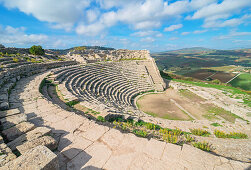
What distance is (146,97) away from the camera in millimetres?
19031

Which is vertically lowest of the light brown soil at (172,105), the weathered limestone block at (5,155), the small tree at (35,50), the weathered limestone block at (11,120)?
the light brown soil at (172,105)

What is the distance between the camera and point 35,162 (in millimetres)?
2576

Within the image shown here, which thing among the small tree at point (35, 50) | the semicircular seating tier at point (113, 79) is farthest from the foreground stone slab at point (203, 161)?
the small tree at point (35, 50)

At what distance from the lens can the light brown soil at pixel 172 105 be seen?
13.6 m

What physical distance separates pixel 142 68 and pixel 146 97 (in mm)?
10340

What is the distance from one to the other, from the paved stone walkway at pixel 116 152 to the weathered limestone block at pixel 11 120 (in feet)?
2.23

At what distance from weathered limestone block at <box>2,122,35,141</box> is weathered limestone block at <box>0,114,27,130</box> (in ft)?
0.88

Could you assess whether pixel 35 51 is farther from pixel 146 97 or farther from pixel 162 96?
pixel 162 96

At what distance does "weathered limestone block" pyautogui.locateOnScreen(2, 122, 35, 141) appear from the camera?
3824mm

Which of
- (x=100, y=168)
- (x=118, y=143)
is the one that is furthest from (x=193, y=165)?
(x=100, y=168)

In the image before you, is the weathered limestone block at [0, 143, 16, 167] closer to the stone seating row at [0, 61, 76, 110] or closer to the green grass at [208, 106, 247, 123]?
the stone seating row at [0, 61, 76, 110]

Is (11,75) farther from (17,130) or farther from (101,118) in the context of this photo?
(101,118)

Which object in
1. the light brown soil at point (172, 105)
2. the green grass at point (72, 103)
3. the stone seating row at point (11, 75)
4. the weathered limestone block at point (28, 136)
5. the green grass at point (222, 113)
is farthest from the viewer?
the light brown soil at point (172, 105)

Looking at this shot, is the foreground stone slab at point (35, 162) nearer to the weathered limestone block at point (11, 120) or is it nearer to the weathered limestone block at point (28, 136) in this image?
the weathered limestone block at point (28, 136)
